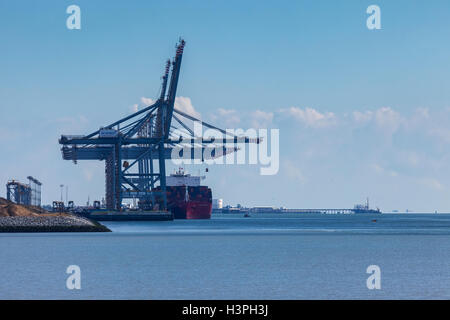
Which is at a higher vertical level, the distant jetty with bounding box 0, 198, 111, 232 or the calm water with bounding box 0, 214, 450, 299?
the distant jetty with bounding box 0, 198, 111, 232

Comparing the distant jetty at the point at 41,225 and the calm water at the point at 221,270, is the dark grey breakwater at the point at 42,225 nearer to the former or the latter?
the distant jetty at the point at 41,225

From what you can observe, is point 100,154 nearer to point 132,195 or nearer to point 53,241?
point 132,195

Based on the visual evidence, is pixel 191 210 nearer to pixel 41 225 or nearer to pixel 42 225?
pixel 41 225

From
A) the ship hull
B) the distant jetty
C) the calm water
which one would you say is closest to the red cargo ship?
the ship hull

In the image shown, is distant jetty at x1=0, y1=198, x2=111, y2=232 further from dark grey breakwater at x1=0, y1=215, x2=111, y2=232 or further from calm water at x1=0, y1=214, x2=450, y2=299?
calm water at x1=0, y1=214, x2=450, y2=299

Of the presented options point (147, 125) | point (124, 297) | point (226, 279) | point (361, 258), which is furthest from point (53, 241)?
point (147, 125)

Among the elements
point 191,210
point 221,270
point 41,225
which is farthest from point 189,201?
point 221,270

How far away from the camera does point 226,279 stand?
1588 inches

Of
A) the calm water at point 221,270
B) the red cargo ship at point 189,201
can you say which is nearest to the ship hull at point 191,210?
the red cargo ship at point 189,201

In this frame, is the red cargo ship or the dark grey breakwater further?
the red cargo ship

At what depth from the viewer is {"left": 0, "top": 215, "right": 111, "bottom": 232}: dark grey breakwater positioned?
9175 centimetres

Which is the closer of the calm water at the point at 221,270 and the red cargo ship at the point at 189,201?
the calm water at the point at 221,270

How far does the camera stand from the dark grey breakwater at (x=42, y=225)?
301 feet
